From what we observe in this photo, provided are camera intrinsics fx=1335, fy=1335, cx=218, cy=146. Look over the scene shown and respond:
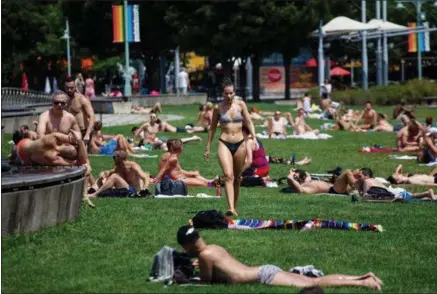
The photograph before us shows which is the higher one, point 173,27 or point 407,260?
point 173,27

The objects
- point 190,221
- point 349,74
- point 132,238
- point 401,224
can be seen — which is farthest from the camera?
point 349,74

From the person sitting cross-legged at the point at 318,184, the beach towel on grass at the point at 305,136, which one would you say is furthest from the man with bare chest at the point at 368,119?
the person sitting cross-legged at the point at 318,184

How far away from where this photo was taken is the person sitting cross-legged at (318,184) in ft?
71.6

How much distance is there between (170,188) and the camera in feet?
68.3

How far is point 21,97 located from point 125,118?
4.04 metres

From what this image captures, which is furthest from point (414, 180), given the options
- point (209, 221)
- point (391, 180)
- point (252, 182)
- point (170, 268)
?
point (170, 268)

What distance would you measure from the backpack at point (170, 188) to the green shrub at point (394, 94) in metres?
42.2

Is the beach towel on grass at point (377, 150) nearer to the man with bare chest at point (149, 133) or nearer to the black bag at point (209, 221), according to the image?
the man with bare chest at point (149, 133)

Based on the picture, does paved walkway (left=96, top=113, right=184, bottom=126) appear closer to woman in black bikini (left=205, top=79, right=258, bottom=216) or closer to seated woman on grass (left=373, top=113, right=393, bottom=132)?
seated woman on grass (left=373, top=113, right=393, bottom=132)

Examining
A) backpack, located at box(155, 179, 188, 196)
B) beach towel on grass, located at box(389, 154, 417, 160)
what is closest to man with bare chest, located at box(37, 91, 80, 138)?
backpack, located at box(155, 179, 188, 196)

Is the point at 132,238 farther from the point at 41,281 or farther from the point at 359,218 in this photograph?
the point at 359,218

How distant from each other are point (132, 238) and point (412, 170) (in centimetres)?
1461

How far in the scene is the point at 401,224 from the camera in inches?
669

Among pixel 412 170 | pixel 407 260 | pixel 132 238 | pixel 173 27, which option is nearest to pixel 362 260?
pixel 407 260
